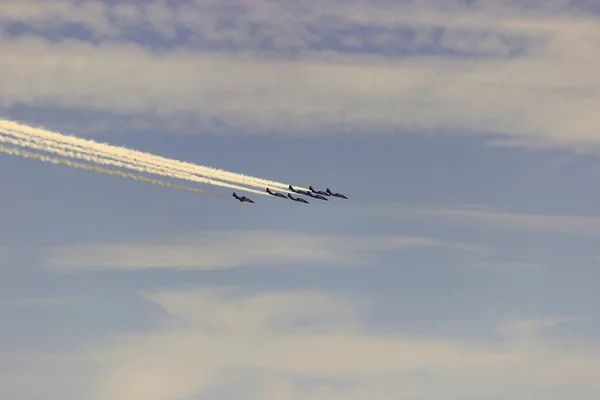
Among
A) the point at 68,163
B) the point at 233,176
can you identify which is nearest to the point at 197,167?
the point at 233,176

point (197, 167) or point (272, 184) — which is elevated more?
point (272, 184)

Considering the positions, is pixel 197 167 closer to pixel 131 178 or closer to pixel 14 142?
pixel 131 178

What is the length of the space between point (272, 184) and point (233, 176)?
66.7 ft

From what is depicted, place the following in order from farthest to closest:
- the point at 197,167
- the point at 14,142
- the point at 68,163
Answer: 1. the point at 197,167
2. the point at 68,163
3. the point at 14,142

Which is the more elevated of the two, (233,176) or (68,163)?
(233,176)

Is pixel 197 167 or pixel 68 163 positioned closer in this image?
pixel 68 163

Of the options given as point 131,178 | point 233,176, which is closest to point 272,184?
point 233,176

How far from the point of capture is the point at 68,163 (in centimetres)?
14375

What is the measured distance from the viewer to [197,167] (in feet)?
529

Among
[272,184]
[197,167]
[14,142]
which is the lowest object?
[14,142]

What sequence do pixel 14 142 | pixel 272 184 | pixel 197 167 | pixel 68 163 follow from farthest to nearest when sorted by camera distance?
1. pixel 272 184
2. pixel 197 167
3. pixel 68 163
4. pixel 14 142

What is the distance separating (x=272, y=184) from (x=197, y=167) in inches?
1208

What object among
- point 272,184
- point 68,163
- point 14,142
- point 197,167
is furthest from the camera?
point 272,184

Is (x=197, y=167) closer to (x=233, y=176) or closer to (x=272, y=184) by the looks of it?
(x=233, y=176)
